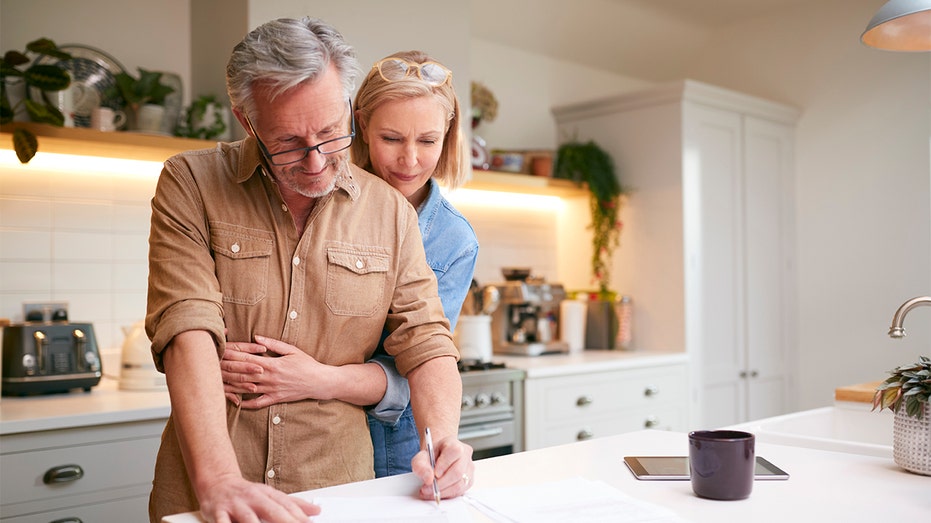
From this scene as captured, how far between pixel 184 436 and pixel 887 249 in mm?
3988

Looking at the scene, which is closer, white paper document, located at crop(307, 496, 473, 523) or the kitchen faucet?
white paper document, located at crop(307, 496, 473, 523)

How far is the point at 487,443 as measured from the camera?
3014 millimetres

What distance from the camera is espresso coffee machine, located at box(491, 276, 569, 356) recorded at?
3662 millimetres

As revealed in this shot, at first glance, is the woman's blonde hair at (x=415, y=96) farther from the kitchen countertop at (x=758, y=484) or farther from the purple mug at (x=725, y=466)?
the purple mug at (x=725, y=466)

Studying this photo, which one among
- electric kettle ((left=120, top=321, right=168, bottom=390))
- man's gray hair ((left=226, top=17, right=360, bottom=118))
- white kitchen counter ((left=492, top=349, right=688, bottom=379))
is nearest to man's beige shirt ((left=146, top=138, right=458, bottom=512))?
man's gray hair ((left=226, top=17, right=360, bottom=118))

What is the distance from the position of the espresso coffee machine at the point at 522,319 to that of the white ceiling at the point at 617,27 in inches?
50.0

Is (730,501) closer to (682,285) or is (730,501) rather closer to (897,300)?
(682,285)

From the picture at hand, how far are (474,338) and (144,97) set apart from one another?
1502mm

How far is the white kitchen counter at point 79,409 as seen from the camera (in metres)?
2.07

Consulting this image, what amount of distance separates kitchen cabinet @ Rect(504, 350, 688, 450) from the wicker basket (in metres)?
1.87

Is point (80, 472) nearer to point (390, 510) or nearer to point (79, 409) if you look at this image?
point (79, 409)

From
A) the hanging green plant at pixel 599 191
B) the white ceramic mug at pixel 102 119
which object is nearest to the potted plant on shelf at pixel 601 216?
the hanging green plant at pixel 599 191

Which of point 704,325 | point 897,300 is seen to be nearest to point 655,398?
point 704,325

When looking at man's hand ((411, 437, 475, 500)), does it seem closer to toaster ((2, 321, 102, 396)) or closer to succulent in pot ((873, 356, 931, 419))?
succulent in pot ((873, 356, 931, 419))
